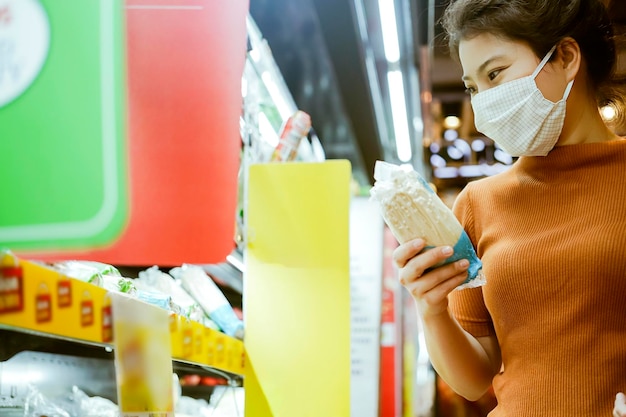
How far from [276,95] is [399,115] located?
303 cm

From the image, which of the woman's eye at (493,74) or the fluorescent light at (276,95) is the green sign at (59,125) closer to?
the woman's eye at (493,74)

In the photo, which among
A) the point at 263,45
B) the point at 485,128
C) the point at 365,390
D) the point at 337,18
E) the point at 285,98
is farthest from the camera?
the point at 337,18

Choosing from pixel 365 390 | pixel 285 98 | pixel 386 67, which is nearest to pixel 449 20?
pixel 285 98

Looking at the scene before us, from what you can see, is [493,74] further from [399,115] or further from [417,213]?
[399,115]

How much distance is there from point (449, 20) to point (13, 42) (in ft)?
3.81

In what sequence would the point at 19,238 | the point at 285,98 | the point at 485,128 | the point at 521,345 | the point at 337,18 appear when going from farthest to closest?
the point at 337,18, the point at 285,98, the point at 485,128, the point at 521,345, the point at 19,238

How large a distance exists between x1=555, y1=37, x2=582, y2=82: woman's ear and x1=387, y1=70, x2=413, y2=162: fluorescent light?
11.9ft

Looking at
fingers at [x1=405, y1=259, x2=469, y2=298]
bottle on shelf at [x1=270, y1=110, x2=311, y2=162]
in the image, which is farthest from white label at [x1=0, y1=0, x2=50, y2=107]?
bottle on shelf at [x1=270, y1=110, x2=311, y2=162]

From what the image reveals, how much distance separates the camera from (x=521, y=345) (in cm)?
148

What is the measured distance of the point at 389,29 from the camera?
438 centimetres

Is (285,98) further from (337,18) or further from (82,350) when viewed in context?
(82,350)

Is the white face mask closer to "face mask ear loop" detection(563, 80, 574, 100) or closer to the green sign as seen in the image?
"face mask ear loop" detection(563, 80, 574, 100)

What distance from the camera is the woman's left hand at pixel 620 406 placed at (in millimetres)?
1271

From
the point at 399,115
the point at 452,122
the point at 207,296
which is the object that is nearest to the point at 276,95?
the point at 207,296
